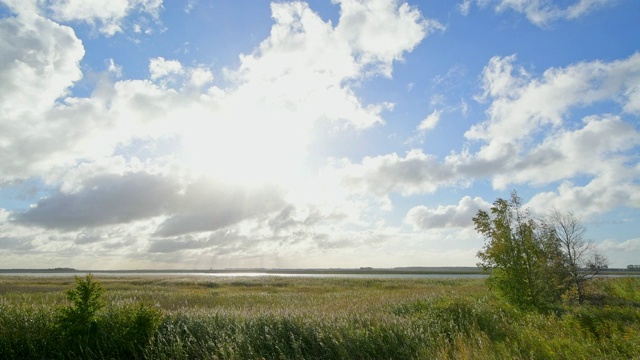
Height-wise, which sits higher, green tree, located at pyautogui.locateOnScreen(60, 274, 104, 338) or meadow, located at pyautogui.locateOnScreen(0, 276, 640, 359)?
green tree, located at pyautogui.locateOnScreen(60, 274, 104, 338)

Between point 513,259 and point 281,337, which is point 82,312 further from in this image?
point 513,259

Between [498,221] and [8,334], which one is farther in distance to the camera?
[498,221]

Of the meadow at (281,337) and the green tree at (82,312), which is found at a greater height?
the green tree at (82,312)

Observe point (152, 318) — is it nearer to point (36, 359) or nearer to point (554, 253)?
point (36, 359)

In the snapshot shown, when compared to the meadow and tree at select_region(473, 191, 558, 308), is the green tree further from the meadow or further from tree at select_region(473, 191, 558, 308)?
tree at select_region(473, 191, 558, 308)

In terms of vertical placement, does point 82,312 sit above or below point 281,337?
above

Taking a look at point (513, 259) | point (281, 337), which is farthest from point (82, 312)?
point (513, 259)

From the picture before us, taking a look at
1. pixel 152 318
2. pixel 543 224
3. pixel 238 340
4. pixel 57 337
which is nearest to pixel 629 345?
pixel 238 340

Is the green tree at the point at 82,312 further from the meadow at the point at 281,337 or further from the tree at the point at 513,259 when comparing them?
the tree at the point at 513,259

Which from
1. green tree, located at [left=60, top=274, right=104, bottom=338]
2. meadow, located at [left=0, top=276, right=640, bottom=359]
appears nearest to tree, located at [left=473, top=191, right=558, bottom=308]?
meadow, located at [left=0, top=276, right=640, bottom=359]

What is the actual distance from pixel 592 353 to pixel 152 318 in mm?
12902

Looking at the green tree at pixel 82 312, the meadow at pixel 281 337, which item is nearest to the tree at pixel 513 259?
the meadow at pixel 281 337

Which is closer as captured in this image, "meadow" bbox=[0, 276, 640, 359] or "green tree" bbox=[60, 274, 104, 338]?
"meadow" bbox=[0, 276, 640, 359]

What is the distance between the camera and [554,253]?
92.4 feet
